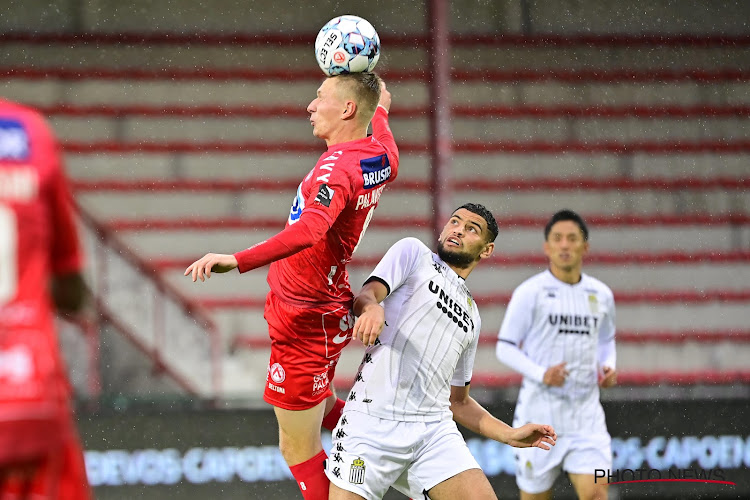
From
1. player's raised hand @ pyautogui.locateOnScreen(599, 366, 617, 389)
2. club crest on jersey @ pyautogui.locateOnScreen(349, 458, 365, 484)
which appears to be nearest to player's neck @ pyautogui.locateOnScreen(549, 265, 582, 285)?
player's raised hand @ pyautogui.locateOnScreen(599, 366, 617, 389)

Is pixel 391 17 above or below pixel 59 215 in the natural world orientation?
above

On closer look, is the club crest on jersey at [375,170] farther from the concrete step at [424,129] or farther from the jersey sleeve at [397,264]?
the concrete step at [424,129]

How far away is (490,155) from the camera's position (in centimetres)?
966

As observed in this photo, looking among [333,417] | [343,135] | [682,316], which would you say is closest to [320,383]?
[333,417]

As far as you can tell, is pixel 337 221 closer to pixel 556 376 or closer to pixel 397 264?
pixel 397 264

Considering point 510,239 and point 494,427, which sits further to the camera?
point 510,239

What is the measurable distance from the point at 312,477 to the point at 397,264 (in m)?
0.87

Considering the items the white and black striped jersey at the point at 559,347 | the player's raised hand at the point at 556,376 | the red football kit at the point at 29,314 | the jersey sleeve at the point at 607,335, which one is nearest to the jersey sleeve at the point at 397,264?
the red football kit at the point at 29,314

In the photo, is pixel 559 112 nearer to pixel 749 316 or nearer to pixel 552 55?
pixel 552 55

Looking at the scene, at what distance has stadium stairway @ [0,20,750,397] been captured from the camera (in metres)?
9.11

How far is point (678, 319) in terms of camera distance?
31.0 ft

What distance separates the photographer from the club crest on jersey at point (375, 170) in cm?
385

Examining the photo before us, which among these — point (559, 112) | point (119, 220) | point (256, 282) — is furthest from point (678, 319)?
point (119, 220)

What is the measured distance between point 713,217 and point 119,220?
546cm
